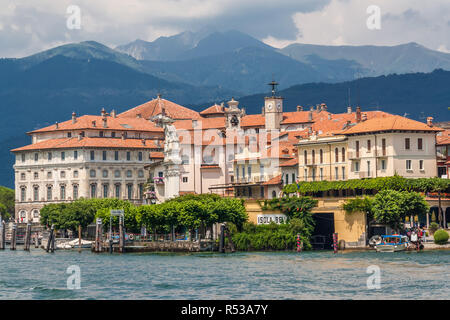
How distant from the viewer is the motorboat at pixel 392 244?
98562 mm

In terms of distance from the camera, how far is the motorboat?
323ft

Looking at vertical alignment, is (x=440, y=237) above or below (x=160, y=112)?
below

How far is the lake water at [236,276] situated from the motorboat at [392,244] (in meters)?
1.64

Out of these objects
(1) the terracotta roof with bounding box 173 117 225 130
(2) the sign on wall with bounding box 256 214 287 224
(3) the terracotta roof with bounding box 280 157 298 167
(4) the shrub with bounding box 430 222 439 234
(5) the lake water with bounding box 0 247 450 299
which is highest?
(1) the terracotta roof with bounding box 173 117 225 130

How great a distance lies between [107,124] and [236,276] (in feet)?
339

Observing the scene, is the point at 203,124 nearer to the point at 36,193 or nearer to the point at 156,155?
the point at 156,155

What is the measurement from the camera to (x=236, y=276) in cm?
7394

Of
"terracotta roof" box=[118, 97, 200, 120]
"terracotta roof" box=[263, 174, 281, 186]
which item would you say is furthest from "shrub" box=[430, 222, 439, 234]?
"terracotta roof" box=[118, 97, 200, 120]

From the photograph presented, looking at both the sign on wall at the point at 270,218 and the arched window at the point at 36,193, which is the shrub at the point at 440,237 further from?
the arched window at the point at 36,193

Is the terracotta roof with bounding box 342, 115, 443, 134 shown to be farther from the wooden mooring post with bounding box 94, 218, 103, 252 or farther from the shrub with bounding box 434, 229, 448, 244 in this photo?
the wooden mooring post with bounding box 94, 218, 103, 252

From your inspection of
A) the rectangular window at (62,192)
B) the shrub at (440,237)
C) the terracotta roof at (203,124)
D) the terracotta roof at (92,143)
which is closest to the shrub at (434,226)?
the shrub at (440,237)

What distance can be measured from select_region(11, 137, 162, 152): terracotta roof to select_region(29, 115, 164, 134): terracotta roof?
7.56 feet

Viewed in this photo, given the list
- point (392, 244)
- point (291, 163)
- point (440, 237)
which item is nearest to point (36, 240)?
point (291, 163)
